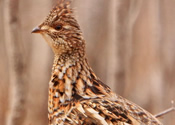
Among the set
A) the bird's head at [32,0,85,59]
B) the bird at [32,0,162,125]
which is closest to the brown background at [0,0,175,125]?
the bird's head at [32,0,85,59]

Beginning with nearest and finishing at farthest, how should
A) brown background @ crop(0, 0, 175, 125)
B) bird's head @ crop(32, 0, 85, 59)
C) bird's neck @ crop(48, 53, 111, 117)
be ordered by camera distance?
bird's neck @ crop(48, 53, 111, 117)
bird's head @ crop(32, 0, 85, 59)
brown background @ crop(0, 0, 175, 125)

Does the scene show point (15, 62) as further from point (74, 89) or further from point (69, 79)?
point (74, 89)

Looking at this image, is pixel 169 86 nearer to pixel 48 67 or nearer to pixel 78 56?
A: pixel 48 67

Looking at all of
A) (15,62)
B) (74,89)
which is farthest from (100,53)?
Answer: (74,89)

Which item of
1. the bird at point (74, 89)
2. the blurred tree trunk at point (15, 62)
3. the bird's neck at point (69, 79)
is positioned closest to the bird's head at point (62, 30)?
the bird at point (74, 89)

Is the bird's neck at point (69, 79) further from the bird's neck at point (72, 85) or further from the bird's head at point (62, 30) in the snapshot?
the bird's head at point (62, 30)

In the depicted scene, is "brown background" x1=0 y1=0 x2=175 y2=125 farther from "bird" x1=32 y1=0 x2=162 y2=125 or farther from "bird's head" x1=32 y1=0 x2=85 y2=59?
"bird" x1=32 y1=0 x2=162 y2=125

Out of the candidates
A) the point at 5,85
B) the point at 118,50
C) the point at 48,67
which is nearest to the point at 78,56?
the point at 118,50
